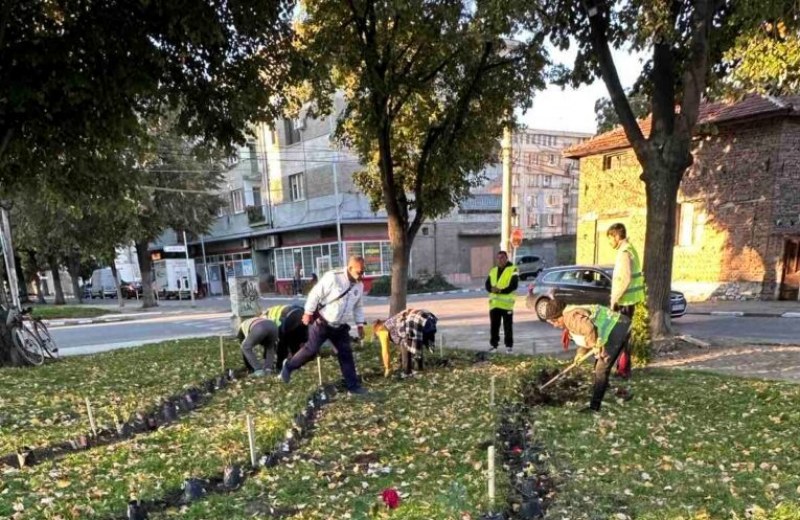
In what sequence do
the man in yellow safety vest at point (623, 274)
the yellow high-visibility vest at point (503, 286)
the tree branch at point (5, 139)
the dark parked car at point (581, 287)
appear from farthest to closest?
the dark parked car at point (581, 287) → the yellow high-visibility vest at point (503, 286) → the tree branch at point (5, 139) → the man in yellow safety vest at point (623, 274)

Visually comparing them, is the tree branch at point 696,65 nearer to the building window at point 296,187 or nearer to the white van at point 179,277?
the building window at point 296,187

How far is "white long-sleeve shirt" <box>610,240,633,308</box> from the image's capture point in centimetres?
721

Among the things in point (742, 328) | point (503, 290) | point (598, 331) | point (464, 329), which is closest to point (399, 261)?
point (503, 290)

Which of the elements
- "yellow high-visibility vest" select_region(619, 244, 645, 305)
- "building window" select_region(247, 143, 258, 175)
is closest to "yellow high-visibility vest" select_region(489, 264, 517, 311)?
"yellow high-visibility vest" select_region(619, 244, 645, 305)

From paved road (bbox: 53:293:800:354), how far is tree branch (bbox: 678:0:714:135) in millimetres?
4964

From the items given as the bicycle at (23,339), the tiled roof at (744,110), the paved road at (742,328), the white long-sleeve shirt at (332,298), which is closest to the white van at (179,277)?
the bicycle at (23,339)

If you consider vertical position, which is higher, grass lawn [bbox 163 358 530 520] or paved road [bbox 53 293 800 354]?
grass lawn [bbox 163 358 530 520]

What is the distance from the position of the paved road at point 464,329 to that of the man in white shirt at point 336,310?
4.38 metres

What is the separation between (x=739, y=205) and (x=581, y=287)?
30.8ft

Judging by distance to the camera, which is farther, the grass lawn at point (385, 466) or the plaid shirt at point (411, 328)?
the plaid shirt at point (411, 328)

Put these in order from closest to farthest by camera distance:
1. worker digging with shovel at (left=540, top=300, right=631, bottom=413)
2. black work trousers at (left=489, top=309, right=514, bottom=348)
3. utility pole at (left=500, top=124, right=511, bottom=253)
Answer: worker digging with shovel at (left=540, top=300, right=631, bottom=413)
black work trousers at (left=489, top=309, right=514, bottom=348)
utility pole at (left=500, top=124, right=511, bottom=253)

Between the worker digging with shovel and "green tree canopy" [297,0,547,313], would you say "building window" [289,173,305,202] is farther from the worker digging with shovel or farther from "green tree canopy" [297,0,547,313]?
the worker digging with shovel

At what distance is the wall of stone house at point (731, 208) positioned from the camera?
60.2ft

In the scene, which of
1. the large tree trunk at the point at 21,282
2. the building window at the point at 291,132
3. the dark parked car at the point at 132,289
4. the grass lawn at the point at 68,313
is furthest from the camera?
the dark parked car at the point at 132,289
